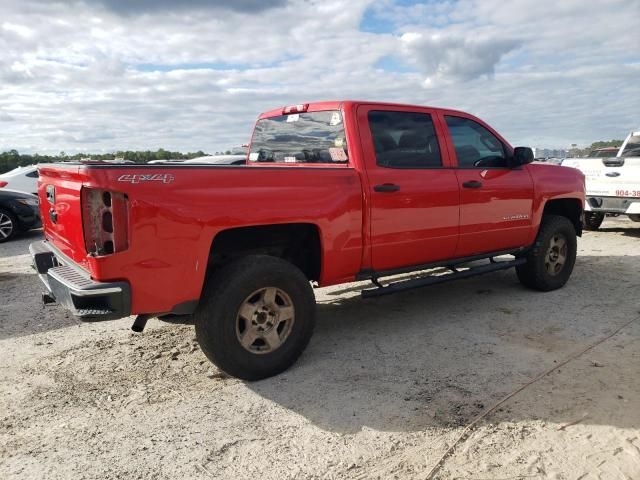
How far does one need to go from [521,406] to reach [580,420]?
32cm

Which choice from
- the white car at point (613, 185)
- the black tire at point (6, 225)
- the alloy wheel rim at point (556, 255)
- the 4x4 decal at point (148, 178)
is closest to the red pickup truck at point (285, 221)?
the 4x4 decal at point (148, 178)

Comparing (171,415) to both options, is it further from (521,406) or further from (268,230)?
(521,406)

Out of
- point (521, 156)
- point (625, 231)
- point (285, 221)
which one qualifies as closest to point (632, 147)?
point (625, 231)

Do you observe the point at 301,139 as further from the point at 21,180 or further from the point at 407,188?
the point at 21,180

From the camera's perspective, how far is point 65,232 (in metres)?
3.47

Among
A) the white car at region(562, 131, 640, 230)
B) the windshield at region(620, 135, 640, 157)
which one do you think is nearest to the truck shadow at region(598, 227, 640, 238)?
the white car at region(562, 131, 640, 230)

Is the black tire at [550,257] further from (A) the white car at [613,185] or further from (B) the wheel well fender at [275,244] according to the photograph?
(A) the white car at [613,185]

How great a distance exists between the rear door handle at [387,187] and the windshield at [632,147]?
8.23m

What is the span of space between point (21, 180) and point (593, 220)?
1287 cm

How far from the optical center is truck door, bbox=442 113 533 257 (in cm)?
482

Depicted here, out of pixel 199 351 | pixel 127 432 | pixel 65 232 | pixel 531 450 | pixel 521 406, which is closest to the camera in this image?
pixel 531 450

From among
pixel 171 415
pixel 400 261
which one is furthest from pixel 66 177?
pixel 400 261

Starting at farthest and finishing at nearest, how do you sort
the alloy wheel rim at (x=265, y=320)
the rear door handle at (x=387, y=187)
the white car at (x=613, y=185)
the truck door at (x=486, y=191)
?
the white car at (x=613, y=185)
the truck door at (x=486, y=191)
the rear door handle at (x=387, y=187)
the alloy wheel rim at (x=265, y=320)

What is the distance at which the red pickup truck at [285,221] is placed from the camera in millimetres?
3023
